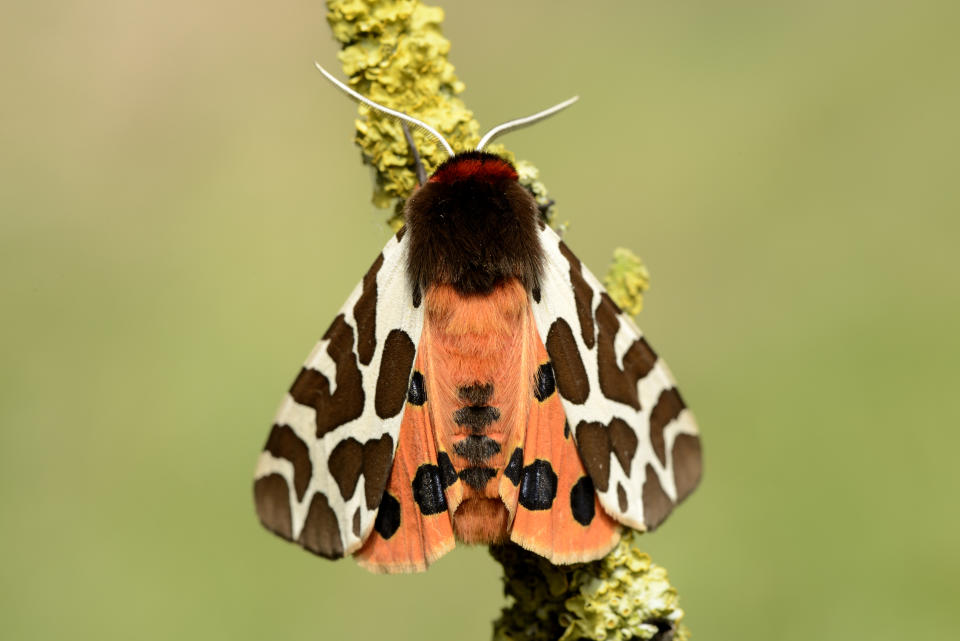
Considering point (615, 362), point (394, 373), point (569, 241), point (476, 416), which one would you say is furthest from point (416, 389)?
point (569, 241)

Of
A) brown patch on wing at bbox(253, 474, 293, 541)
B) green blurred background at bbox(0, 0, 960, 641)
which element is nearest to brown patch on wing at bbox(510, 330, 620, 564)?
brown patch on wing at bbox(253, 474, 293, 541)

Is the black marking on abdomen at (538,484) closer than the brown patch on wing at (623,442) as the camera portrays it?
Yes

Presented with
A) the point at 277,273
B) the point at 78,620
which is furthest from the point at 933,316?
the point at 78,620

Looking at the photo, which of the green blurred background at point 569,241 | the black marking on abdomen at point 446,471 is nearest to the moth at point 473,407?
the black marking on abdomen at point 446,471

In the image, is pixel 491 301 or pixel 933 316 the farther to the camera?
pixel 933 316

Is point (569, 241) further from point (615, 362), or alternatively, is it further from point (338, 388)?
point (338, 388)

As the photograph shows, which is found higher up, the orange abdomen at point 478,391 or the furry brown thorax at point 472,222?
the furry brown thorax at point 472,222

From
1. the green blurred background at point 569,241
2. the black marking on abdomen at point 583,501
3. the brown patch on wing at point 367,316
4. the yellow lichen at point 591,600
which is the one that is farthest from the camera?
the green blurred background at point 569,241

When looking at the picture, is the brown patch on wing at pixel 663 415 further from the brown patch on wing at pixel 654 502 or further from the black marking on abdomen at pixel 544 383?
the black marking on abdomen at pixel 544 383

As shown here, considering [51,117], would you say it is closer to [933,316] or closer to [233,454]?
[233,454]
